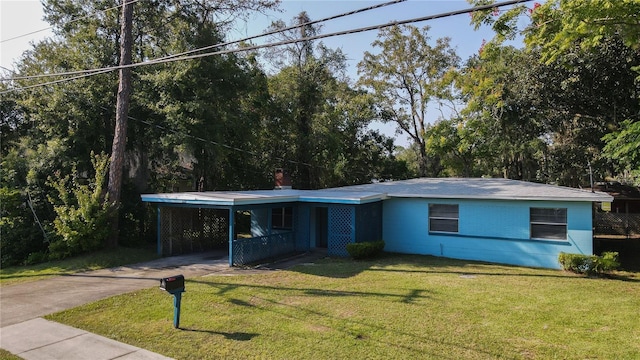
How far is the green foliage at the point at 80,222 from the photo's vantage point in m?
13.4

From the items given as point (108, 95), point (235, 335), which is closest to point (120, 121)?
point (108, 95)

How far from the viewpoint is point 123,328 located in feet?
22.8

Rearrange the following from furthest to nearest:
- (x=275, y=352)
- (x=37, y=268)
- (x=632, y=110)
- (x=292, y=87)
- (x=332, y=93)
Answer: (x=332, y=93), (x=292, y=87), (x=632, y=110), (x=37, y=268), (x=275, y=352)

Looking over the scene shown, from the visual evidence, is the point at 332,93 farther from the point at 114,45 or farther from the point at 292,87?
the point at 114,45

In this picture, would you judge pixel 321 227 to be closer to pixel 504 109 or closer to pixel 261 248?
pixel 261 248

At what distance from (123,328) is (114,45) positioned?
14860 millimetres

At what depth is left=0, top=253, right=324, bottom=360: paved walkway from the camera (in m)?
6.06

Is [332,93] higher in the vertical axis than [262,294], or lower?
higher

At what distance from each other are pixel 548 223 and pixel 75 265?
1513 cm

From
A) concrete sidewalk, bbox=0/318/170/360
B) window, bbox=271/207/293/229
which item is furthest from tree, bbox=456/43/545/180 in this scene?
concrete sidewalk, bbox=0/318/170/360

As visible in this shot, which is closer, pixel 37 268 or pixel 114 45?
pixel 37 268

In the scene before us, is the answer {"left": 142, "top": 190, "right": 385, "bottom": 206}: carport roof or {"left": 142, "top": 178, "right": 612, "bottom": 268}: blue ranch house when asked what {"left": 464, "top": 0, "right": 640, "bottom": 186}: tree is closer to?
{"left": 142, "top": 178, "right": 612, "bottom": 268}: blue ranch house

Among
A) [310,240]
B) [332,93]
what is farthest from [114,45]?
[332,93]

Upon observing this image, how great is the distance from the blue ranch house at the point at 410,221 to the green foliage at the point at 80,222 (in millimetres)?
1589
